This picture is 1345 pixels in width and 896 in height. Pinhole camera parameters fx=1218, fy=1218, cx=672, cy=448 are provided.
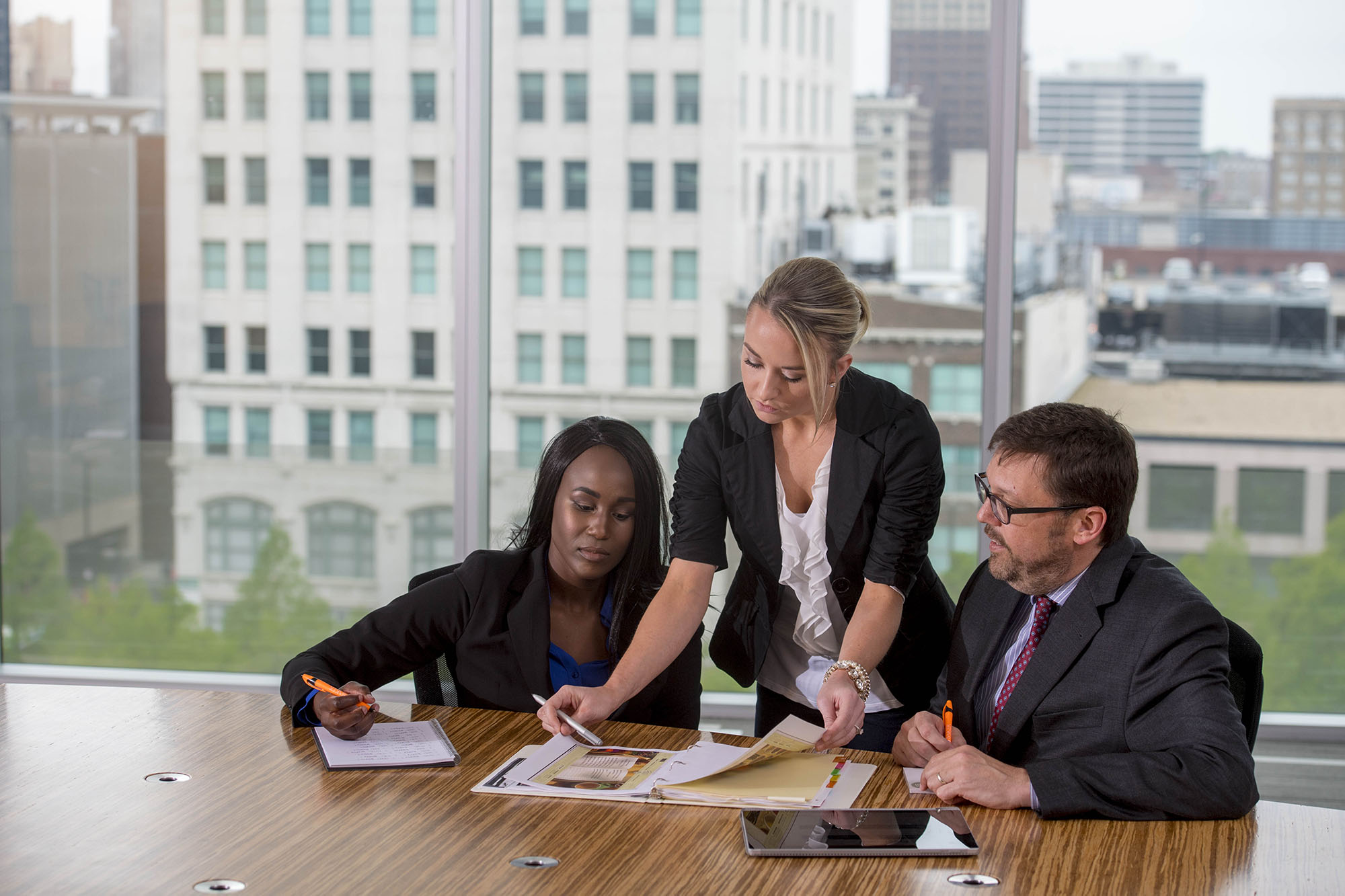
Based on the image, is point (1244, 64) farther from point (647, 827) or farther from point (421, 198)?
point (647, 827)

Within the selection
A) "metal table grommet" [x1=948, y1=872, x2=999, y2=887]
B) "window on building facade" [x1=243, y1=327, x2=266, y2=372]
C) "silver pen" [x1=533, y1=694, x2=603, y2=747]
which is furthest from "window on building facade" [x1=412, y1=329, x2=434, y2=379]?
"metal table grommet" [x1=948, y1=872, x2=999, y2=887]

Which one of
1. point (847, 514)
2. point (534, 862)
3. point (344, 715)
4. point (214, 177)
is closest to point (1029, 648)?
point (847, 514)

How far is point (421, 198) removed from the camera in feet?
14.4

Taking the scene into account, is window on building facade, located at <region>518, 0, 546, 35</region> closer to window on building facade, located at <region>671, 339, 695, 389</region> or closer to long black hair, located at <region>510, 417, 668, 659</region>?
window on building facade, located at <region>671, 339, 695, 389</region>

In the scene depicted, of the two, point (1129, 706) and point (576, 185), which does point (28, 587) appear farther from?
point (1129, 706)

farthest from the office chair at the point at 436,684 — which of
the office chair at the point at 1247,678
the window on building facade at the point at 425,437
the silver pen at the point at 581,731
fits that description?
the window on building facade at the point at 425,437

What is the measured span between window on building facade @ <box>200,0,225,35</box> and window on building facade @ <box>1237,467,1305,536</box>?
157 inches

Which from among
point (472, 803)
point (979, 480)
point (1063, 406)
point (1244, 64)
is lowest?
point (472, 803)

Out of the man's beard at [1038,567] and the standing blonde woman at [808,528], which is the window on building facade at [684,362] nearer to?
the standing blonde woman at [808,528]

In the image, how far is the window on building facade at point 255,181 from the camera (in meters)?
4.52

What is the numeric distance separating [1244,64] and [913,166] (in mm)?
1092

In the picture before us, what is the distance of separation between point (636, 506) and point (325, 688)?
0.69 metres

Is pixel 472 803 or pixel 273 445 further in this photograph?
pixel 273 445

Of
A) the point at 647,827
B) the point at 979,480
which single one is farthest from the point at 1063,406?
the point at 647,827
